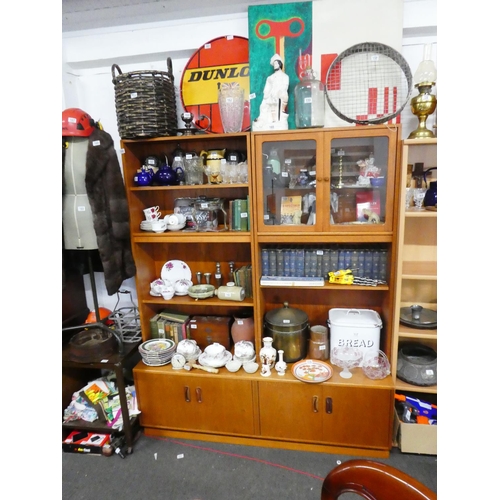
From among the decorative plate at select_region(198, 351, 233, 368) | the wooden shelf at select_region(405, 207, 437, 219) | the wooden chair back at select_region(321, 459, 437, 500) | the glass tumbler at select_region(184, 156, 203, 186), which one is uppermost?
the glass tumbler at select_region(184, 156, 203, 186)

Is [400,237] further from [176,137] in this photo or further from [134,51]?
[134,51]

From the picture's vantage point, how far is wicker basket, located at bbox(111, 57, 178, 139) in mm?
1896

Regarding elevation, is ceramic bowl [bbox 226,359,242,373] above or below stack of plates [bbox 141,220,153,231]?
below

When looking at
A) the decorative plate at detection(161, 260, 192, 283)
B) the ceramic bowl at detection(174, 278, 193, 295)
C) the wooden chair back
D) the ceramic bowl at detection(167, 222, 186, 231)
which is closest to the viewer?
the wooden chair back

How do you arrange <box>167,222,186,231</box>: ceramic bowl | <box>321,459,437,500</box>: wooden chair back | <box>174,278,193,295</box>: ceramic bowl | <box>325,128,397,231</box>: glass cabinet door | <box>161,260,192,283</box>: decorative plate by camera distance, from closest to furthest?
<box>321,459,437,500</box>: wooden chair back
<box>325,128,397,231</box>: glass cabinet door
<box>167,222,186,231</box>: ceramic bowl
<box>174,278,193,295</box>: ceramic bowl
<box>161,260,192,283</box>: decorative plate

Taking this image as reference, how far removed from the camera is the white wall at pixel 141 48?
200 cm

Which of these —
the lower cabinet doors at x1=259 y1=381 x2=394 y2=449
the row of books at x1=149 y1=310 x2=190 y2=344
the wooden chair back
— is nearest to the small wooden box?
the row of books at x1=149 y1=310 x2=190 y2=344

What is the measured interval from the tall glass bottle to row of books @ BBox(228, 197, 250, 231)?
21.7 inches

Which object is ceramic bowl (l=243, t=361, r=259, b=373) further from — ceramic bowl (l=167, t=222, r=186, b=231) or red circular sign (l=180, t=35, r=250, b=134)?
Answer: red circular sign (l=180, t=35, r=250, b=134)

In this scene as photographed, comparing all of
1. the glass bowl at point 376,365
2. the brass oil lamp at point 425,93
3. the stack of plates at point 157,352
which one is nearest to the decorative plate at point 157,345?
the stack of plates at point 157,352

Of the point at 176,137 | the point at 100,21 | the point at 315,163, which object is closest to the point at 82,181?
the point at 176,137

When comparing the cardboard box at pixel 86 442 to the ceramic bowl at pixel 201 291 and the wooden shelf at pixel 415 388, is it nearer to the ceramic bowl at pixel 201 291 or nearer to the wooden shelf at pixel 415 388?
the ceramic bowl at pixel 201 291

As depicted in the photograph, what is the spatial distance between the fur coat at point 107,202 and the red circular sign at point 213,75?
1.98ft

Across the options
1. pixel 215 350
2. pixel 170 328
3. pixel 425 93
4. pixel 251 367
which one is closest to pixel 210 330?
pixel 215 350
